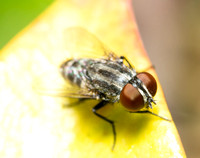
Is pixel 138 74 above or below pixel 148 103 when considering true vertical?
above

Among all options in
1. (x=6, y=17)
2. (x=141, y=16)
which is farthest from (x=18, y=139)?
(x=141, y=16)

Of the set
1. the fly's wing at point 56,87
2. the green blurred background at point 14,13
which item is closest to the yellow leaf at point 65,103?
the fly's wing at point 56,87

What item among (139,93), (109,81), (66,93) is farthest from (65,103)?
(139,93)

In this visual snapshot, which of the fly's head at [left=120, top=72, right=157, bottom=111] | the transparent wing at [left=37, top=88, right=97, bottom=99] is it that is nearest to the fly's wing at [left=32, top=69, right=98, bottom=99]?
the transparent wing at [left=37, top=88, right=97, bottom=99]

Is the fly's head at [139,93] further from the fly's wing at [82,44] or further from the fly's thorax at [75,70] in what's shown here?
the fly's wing at [82,44]

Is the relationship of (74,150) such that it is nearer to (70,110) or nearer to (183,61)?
(70,110)

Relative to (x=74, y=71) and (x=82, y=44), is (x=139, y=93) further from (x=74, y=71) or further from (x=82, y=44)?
(x=82, y=44)
